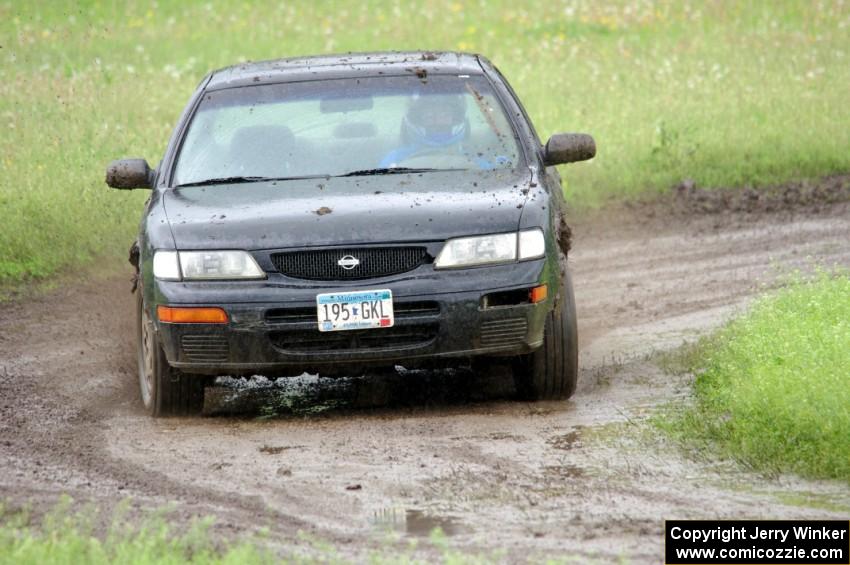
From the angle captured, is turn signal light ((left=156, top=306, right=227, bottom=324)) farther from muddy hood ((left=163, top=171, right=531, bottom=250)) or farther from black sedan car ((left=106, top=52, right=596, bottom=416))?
muddy hood ((left=163, top=171, right=531, bottom=250))

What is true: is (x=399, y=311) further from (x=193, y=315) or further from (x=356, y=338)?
(x=193, y=315)

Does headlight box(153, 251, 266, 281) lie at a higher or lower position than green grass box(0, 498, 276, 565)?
lower

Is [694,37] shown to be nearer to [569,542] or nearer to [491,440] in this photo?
[491,440]

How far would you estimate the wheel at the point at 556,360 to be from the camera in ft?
26.4

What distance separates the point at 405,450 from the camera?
708 centimetres

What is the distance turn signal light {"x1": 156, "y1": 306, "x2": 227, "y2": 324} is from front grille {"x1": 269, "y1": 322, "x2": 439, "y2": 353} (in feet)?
0.79

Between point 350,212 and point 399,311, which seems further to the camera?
point 350,212

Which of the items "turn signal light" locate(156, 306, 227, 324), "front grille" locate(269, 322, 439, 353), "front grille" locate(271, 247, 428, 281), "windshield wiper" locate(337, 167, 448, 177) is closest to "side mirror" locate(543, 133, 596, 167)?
"windshield wiper" locate(337, 167, 448, 177)

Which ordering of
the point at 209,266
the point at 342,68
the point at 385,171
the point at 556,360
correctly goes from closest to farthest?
the point at 209,266
the point at 556,360
the point at 385,171
the point at 342,68

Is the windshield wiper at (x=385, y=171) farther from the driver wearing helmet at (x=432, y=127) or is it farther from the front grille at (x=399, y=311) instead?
the front grille at (x=399, y=311)

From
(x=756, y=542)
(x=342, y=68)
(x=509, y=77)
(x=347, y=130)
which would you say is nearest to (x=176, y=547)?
(x=756, y=542)

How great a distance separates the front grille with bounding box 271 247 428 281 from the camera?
757cm

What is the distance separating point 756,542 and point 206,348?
119 inches

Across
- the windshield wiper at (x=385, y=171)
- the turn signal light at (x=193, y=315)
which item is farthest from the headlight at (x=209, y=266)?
the windshield wiper at (x=385, y=171)
